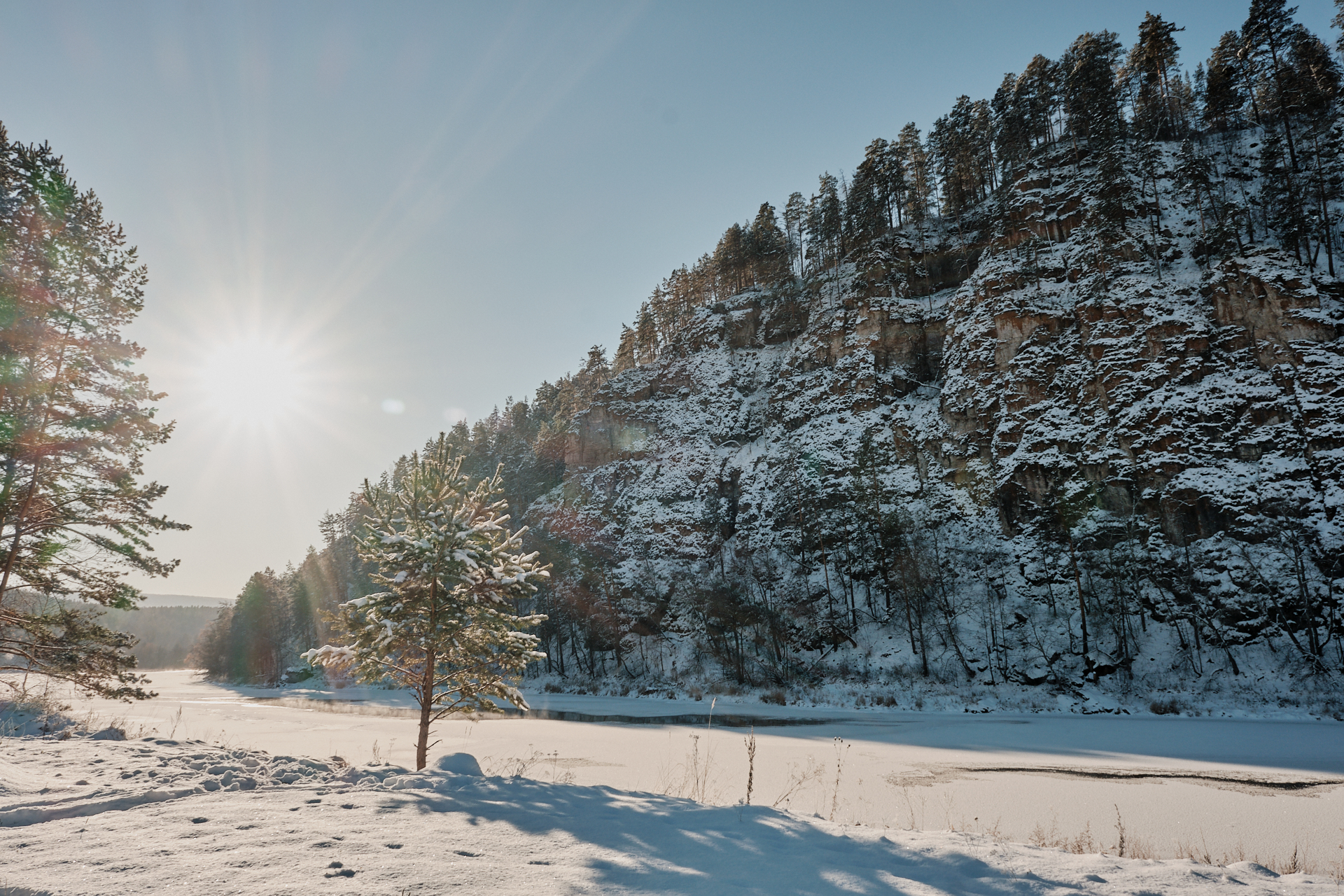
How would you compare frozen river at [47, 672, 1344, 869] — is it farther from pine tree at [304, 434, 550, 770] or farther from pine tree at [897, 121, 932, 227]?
pine tree at [897, 121, 932, 227]

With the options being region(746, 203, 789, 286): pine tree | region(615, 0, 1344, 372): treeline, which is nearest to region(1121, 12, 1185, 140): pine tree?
region(615, 0, 1344, 372): treeline

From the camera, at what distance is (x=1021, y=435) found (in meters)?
43.2

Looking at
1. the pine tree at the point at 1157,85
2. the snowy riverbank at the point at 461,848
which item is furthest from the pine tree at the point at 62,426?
the pine tree at the point at 1157,85

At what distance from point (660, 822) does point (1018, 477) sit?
1755 inches

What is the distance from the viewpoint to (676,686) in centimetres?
4262

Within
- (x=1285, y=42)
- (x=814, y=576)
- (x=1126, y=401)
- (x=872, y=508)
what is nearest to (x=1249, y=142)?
(x=1285, y=42)

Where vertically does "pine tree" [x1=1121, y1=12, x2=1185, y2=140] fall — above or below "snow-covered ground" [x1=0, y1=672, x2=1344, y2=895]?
above

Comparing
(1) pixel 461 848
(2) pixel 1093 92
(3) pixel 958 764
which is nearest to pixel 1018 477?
(3) pixel 958 764

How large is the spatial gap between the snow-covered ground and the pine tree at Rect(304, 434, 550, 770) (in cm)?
255

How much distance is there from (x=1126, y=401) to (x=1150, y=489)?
686cm

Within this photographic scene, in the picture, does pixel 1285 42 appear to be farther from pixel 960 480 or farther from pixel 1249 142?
pixel 960 480

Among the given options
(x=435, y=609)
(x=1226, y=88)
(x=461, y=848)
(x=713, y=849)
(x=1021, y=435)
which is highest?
(x=1226, y=88)

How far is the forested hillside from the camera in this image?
32.0 m

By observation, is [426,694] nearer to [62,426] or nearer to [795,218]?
[62,426]
